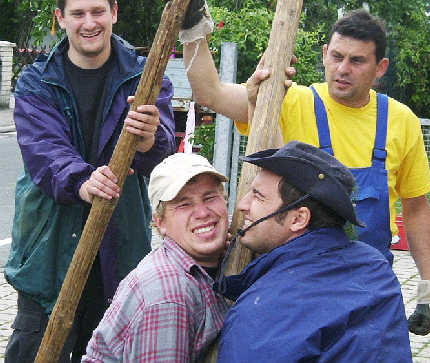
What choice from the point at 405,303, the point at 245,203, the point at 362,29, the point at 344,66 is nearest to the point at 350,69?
the point at 344,66

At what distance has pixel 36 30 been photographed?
53.1ft

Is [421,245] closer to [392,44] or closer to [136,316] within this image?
[136,316]

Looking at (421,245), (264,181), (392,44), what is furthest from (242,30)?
(392,44)

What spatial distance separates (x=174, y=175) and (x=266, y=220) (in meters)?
0.39

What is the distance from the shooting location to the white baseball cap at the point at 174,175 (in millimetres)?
2928

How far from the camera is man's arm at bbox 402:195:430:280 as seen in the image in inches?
162

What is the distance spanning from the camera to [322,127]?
3.67 meters

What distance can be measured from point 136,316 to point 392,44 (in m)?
13.8

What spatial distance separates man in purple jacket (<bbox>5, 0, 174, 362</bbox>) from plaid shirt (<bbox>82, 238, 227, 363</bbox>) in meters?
0.93

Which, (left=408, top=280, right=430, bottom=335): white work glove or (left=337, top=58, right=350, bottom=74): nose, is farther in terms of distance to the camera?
(left=408, top=280, right=430, bottom=335): white work glove

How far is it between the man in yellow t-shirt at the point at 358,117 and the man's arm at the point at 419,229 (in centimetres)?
7

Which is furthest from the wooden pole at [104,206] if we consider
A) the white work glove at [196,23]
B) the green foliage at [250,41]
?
the green foliage at [250,41]

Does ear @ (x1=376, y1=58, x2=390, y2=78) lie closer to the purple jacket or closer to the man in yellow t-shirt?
the man in yellow t-shirt

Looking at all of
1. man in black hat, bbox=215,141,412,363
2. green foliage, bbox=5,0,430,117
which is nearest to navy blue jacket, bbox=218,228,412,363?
man in black hat, bbox=215,141,412,363
